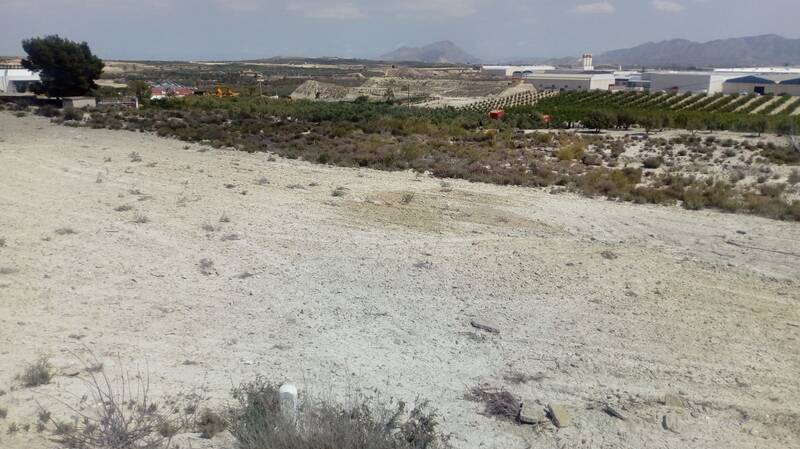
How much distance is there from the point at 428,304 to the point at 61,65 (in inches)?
1954

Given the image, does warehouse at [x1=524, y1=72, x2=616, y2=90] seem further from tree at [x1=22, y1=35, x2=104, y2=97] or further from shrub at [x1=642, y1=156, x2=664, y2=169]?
shrub at [x1=642, y1=156, x2=664, y2=169]

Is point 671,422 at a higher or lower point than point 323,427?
lower

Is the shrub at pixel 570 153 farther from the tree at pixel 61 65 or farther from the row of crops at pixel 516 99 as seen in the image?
the row of crops at pixel 516 99

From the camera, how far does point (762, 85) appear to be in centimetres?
9588

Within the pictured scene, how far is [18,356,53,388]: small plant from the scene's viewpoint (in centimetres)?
671

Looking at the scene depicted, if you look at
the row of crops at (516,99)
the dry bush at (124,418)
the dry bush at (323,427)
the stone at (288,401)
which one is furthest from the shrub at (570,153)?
the row of crops at (516,99)

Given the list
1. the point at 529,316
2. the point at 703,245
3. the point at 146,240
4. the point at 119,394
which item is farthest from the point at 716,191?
the point at 119,394

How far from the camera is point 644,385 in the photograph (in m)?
7.06

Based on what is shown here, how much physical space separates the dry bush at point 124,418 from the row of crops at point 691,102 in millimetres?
67449

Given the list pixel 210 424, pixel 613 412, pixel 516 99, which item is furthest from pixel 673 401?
pixel 516 99

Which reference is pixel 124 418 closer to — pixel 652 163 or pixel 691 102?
pixel 652 163

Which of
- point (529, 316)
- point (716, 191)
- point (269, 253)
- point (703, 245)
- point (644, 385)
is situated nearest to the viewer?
point (644, 385)

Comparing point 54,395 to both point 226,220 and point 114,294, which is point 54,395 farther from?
point 226,220

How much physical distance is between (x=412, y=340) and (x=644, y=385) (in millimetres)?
2715
